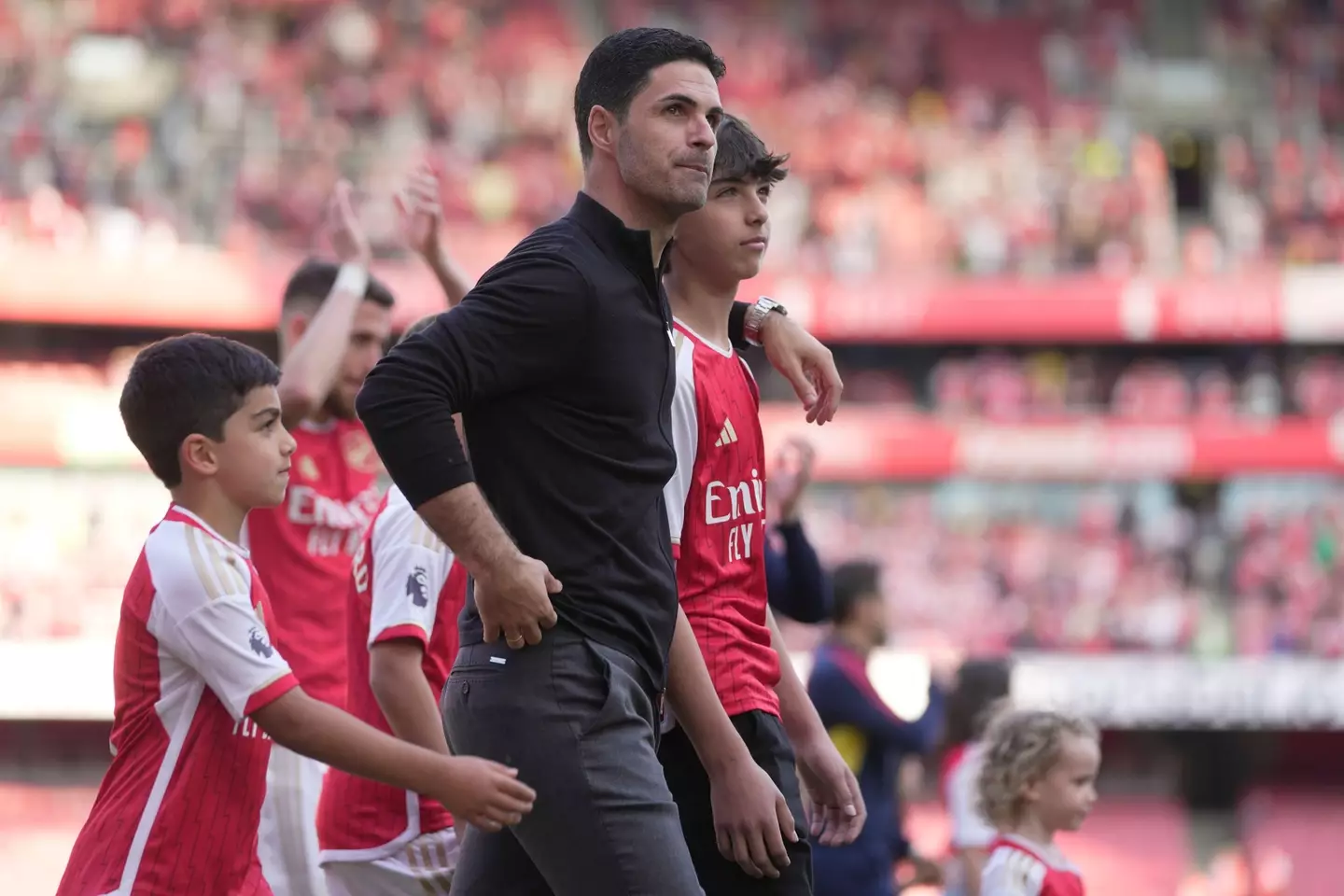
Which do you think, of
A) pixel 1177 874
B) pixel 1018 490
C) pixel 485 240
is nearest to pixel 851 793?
pixel 1177 874

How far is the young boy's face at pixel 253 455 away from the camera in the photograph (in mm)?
3799

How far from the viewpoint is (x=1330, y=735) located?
20.9 meters

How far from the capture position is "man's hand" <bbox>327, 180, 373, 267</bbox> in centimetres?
552

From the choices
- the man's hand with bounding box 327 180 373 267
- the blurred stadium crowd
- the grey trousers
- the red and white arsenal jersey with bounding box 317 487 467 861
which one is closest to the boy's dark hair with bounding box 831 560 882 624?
the man's hand with bounding box 327 180 373 267

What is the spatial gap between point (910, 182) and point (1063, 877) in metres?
20.3

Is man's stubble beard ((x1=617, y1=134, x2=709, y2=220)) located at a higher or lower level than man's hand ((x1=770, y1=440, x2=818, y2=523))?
higher

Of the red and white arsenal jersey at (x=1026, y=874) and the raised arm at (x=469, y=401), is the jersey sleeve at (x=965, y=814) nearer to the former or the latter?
the red and white arsenal jersey at (x=1026, y=874)

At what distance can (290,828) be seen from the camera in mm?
4844

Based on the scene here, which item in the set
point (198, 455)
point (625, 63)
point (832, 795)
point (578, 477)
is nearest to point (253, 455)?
point (198, 455)

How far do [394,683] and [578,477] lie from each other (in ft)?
3.64

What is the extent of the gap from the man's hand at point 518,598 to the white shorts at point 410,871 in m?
1.38

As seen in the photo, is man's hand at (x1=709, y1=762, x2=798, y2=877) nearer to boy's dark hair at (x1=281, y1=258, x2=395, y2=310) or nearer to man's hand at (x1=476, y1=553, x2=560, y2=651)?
man's hand at (x1=476, y1=553, x2=560, y2=651)

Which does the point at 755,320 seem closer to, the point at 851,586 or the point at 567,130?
the point at 851,586

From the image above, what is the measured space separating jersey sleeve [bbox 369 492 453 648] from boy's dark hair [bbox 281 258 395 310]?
1120 mm
